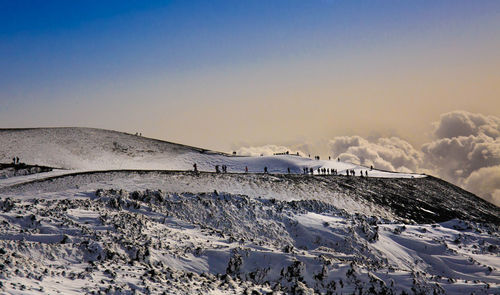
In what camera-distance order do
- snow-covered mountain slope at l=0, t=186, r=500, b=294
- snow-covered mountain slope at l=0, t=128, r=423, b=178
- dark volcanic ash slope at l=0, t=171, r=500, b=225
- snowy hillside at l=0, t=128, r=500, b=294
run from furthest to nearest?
snow-covered mountain slope at l=0, t=128, r=423, b=178, dark volcanic ash slope at l=0, t=171, r=500, b=225, snowy hillside at l=0, t=128, r=500, b=294, snow-covered mountain slope at l=0, t=186, r=500, b=294

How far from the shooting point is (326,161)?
283 ft

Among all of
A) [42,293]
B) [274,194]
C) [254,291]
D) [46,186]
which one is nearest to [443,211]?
[274,194]

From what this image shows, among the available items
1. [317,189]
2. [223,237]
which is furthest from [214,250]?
[317,189]

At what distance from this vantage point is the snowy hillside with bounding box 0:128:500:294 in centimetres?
1836

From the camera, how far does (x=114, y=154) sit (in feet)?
227

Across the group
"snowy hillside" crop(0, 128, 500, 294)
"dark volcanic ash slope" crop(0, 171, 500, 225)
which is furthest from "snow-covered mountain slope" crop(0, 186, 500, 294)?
"dark volcanic ash slope" crop(0, 171, 500, 225)

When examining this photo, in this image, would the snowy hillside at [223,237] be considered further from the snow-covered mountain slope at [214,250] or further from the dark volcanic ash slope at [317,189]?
the dark volcanic ash slope at [317,189]

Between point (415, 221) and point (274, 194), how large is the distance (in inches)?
749

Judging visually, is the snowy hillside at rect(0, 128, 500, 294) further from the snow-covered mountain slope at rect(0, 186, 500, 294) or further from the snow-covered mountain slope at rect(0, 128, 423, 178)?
the snow-covered mountain slope at rect(0, 128, 423, 178)

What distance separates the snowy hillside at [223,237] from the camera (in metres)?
18.4

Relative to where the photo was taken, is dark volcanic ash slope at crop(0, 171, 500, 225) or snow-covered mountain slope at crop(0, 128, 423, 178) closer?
dark volcanic ash slope at crop(0, 171, 500, 225)

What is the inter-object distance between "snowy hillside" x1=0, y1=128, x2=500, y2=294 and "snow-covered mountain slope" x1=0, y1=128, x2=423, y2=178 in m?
0.87

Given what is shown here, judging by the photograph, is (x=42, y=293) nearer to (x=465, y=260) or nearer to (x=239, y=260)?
(x=239, y=260)

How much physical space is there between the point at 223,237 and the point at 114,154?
4816 cm
